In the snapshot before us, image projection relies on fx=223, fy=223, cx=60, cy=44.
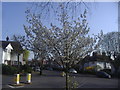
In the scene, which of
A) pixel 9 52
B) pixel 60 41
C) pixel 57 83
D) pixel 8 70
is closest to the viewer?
pixel 60 41

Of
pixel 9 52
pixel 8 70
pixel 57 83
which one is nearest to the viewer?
pixel 57 83

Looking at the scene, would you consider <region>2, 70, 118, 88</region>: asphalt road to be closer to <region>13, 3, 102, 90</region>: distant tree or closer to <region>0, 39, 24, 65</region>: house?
<region>13, 3, 102, 90</region>: distant tree

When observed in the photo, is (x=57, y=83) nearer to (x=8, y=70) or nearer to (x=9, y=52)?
(x=8, y=70)

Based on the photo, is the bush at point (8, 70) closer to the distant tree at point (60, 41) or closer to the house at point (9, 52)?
the house at point (9, 52)

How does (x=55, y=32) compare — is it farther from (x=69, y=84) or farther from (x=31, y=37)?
(x=69, y=84)

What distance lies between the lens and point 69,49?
388 inches

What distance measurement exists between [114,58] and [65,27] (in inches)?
1877

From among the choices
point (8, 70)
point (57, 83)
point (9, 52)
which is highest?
point (9, 52)

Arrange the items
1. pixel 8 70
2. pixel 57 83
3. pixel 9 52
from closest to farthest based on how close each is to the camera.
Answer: pixel 57 83 → pixel 8 70 → pixel 9 52

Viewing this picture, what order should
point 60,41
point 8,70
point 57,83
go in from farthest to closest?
point 8,70, point 57,83, point 60,41

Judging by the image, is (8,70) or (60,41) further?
(8,70)

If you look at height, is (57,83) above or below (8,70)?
below

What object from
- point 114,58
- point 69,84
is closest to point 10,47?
point 114,58

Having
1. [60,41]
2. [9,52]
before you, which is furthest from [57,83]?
[9,52]
